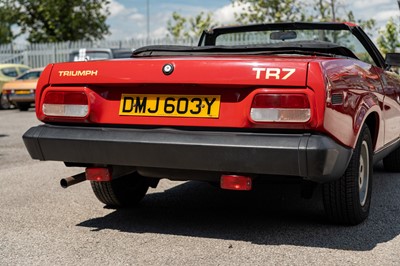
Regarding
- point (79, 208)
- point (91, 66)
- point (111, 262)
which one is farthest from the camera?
point (79, 208)

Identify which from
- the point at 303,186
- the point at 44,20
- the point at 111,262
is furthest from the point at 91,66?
the point at 44,20

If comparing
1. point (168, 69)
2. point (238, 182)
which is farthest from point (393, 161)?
point (168, 69)

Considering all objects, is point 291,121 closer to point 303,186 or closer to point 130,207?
point 303,186

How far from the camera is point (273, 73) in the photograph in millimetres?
3521

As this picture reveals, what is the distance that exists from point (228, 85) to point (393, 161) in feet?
11.8

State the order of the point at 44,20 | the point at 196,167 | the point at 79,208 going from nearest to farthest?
the point at 196,167, the point at 79,208, the point at 44,20

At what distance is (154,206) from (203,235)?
1.03 metres

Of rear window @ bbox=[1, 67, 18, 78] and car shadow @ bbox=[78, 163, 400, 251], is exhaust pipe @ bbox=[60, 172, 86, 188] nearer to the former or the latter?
car shadow @ bbox=[78, 163, 400, 251]

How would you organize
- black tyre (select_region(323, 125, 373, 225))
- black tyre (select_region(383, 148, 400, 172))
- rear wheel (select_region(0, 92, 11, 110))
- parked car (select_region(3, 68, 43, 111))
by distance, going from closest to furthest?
black tyre (select_region(323, 125, 373, 225))
black tyre (select_region(383, 148, 400, 172))
parked car (select_region(3, 68, 43, 111))
rear wheel (select_region(0, 92, 11, 110))

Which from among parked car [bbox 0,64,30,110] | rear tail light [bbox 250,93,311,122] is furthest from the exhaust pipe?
parked car [bbox 0,64,30,110]

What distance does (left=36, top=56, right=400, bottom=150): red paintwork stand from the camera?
137 inches

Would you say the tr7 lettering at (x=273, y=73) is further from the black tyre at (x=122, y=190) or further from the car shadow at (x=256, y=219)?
the black tyre at (x=122, y=190)

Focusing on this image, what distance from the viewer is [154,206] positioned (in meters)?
4.95

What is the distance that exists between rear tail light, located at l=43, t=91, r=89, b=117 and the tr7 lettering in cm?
114
